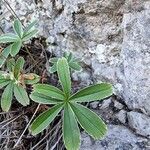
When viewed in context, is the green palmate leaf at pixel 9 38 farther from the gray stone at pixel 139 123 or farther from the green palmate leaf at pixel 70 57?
the gray stone at pixel 139 123

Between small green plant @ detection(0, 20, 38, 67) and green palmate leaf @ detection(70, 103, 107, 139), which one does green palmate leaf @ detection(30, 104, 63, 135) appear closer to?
green palmate leaf @ detection(70, 103, 107, 139)

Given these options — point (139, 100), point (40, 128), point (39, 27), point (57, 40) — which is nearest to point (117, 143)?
point (139, 100)

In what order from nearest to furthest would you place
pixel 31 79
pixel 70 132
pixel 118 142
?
pixel 70 132
pixel 118 142
pixel 31 79

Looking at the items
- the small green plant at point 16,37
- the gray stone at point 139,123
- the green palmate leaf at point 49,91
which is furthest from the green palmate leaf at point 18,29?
the gray stone at point 139,123

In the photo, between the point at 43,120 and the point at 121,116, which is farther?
the point at 121,116

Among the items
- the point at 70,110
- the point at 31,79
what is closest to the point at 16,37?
the point at 31,79

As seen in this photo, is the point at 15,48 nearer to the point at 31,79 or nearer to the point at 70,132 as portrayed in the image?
the point at 31,79
